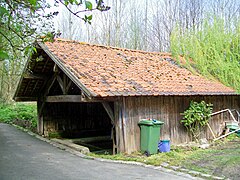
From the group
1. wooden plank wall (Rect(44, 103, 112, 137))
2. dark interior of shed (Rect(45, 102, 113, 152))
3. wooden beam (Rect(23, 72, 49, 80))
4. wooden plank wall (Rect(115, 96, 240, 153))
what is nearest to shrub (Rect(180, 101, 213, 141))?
wooden plank wall (Rect(115, 96, 240, 153))

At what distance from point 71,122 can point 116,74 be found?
16.5 feet

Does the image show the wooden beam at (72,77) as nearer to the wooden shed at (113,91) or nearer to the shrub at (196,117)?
the wooden shed at (113,91)

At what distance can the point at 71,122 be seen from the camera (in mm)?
13609

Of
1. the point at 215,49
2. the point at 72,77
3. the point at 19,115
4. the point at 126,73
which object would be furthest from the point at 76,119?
the point at 215,49

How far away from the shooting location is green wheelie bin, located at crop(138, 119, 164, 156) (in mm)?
8609

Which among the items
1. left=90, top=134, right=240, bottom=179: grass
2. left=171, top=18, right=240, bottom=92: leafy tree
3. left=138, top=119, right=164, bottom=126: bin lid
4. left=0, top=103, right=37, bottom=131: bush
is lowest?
left=90, top=134, right=240, bottom=179: grass

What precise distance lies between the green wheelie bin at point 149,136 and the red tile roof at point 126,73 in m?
0.97

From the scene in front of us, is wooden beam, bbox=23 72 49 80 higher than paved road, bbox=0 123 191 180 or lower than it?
higher

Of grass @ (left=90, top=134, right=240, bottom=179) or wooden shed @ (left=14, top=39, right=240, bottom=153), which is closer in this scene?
grass @ (left=90, top=134, right=240, bottom=179)

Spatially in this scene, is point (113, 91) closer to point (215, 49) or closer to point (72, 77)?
point (72, 77)

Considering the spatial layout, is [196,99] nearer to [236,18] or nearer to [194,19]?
[236,18]

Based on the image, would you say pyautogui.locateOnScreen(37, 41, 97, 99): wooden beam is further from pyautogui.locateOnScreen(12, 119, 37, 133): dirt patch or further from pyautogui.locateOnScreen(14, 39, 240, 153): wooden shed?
pyautogui.locateOnScreen(12, 119, 37, 133): dirt patch

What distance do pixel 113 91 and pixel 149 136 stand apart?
183 centimetres

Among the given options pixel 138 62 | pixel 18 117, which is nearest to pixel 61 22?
pixel 18 117
